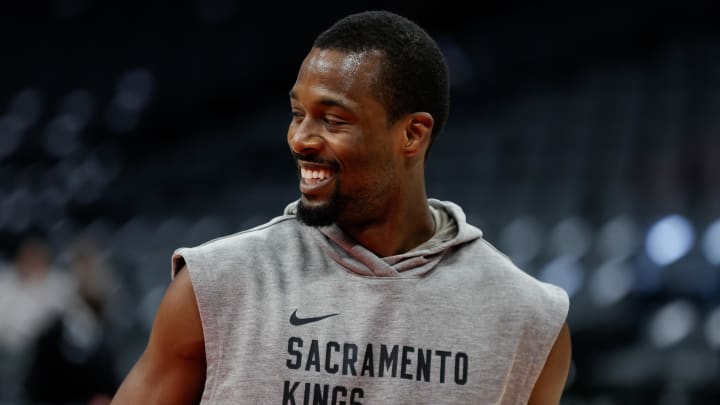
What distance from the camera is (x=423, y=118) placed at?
2102 mm

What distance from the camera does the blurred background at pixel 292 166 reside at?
251 inches

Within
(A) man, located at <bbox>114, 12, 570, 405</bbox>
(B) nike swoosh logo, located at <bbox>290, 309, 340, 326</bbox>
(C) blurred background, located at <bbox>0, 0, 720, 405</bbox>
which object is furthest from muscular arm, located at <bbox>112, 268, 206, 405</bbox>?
Result: (C) blurred background, located at <bbox>0, 0, 720, 405</bbox>

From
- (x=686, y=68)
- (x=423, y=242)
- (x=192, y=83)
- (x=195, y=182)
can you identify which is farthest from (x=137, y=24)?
(x=423, y=242)

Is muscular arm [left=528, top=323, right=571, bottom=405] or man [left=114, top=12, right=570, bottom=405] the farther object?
muscular arm [left=528, top=323, right=571, bottom=405]

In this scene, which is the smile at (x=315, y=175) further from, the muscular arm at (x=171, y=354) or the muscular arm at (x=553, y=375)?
the muscular arm at (x=553, y=375)

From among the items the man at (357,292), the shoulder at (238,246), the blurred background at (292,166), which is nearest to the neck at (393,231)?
the man at (357,292)

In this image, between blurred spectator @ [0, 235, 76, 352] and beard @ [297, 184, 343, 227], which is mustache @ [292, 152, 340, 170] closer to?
beard @ [297, 184, 343, 227]

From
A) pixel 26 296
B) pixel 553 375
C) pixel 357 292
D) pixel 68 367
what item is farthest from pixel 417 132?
pixel 26 296

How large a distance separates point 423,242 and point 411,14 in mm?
10683

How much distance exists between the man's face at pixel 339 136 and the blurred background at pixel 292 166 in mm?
2589

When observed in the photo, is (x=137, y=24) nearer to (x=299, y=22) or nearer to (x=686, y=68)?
(x=299, y=22)

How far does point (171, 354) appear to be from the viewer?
1964 mm

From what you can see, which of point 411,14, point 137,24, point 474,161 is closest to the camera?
point 474,161

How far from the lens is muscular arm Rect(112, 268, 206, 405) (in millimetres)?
1947
